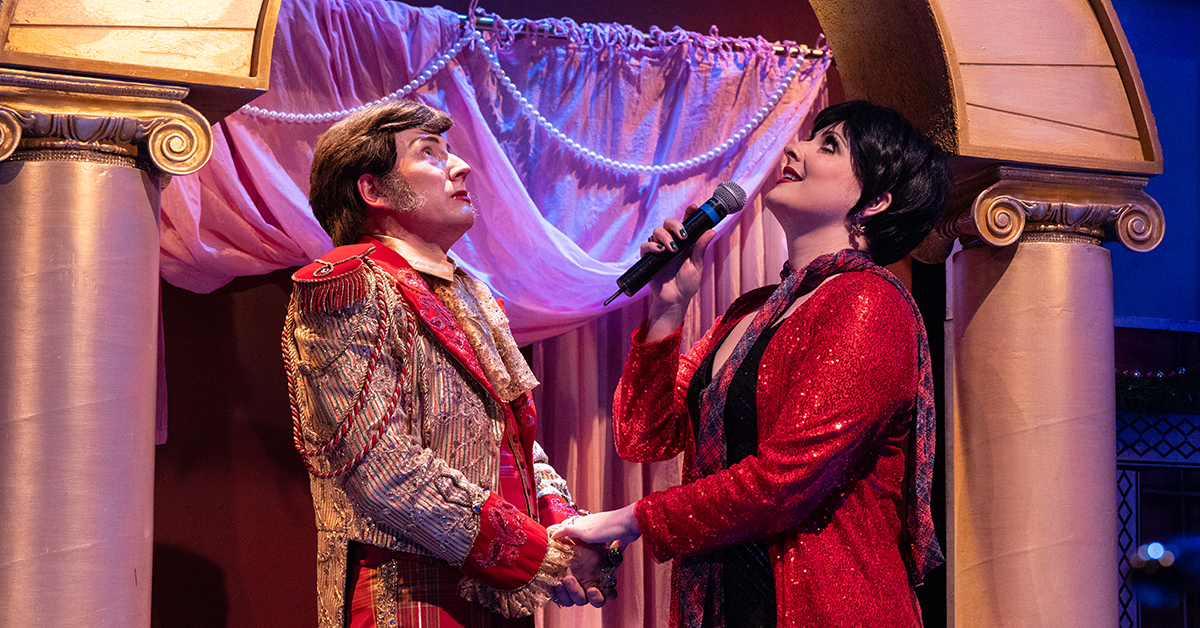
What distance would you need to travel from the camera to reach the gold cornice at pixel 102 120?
1.86 metres

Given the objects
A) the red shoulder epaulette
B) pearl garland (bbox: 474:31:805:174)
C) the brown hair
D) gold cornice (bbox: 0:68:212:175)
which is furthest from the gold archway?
gold cornice (bbox: 0:68:212:175)

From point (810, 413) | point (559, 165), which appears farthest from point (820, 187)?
point (559, 165)

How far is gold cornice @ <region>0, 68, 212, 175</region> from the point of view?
1.86m

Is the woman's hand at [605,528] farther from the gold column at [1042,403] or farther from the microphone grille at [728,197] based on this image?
the gold column at [1042,403]

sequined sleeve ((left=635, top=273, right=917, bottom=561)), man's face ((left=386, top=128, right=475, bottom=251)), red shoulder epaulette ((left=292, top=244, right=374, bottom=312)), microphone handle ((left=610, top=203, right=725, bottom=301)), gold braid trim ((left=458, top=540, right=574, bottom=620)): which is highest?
man's face ((left=386, top=128, right=475, bottom=251))

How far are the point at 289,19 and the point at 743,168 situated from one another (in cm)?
141

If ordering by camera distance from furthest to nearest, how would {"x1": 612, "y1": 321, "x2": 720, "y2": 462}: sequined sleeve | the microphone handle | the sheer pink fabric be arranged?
the sheer pink fabric → {"x1": 612, "y1": 321, "x2": 720, "y2": 462}: sequined sleeve → the microphone handle

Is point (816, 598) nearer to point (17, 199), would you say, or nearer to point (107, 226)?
point (107, 226)

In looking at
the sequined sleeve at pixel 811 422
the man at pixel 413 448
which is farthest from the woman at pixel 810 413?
the man at pixel 413 448

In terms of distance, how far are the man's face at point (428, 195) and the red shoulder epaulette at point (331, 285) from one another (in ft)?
0.94

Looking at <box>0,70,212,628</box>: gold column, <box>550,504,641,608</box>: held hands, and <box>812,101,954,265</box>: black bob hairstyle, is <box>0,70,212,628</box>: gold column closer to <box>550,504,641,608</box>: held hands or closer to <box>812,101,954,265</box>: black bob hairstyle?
<box>550,504,641,608</box>: held hands

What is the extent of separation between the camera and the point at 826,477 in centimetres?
181

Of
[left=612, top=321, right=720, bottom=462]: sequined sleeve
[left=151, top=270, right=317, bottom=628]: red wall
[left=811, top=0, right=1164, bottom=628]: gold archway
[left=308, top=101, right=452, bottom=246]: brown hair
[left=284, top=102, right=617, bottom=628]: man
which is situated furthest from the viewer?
[left=151, top=270, right=317, bottom=628]: red wall

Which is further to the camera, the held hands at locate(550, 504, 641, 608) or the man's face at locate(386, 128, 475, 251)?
Result: the man's face at locate(386, 128, 475, 251)
